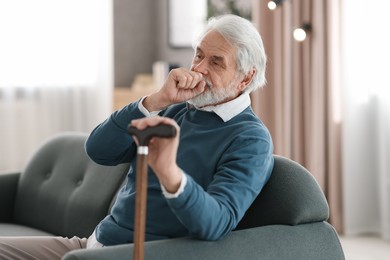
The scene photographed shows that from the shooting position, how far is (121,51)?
615cm

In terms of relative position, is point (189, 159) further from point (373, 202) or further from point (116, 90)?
point (116, 90)

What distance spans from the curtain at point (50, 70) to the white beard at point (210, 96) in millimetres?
3193

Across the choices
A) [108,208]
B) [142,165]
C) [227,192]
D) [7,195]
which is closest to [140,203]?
[142,165]

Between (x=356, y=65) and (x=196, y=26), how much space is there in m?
1.85

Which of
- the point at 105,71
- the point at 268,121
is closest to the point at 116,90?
the point at 105,71

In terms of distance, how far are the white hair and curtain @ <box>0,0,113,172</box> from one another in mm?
3207

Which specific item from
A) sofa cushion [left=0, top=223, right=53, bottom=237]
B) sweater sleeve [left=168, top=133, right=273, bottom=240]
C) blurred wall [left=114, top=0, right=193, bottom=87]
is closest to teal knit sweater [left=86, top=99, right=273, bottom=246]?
sweater sleeve [left=168, top=133, right=273, bottom=240]

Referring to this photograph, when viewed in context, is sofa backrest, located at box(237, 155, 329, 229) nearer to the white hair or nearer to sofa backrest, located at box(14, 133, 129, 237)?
the white hair

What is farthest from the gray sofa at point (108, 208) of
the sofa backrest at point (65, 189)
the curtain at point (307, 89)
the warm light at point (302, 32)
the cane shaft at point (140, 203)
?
the curtain at point (307, 89)

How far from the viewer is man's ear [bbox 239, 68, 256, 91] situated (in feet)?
7.53

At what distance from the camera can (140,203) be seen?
5.48 ft

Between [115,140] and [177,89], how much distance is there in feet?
0.90

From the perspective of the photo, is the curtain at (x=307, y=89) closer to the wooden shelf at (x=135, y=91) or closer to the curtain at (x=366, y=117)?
the curtain at (x=366, y=117)

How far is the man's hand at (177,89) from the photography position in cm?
216
